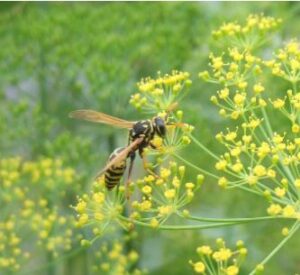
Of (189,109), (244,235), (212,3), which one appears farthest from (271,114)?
(212,3)

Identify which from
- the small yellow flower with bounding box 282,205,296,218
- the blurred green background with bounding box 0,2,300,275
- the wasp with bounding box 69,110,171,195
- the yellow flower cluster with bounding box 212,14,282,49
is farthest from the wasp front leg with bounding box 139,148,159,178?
the blurred green background with bounding box 0,2,300,275

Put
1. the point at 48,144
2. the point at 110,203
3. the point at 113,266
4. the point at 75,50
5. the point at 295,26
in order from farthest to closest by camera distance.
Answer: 1. the point at 295,26
2. the point at 75,50
3. the point at 48,144
4. the point at 113,266
5. the point at 110,203

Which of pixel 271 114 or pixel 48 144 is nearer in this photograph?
pixel 271 114

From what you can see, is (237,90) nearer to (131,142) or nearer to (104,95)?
(131,142)

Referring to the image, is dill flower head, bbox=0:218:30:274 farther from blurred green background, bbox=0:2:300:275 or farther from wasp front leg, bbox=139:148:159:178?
wasp front leg, bbox=139:148:159:178

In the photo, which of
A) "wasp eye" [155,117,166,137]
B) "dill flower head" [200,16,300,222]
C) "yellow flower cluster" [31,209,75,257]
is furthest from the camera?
"yellow flower cluster" [31,209,75,257]

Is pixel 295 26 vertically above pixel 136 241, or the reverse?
pixel 295 26

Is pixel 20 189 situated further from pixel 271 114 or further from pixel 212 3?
pixel 212 3
